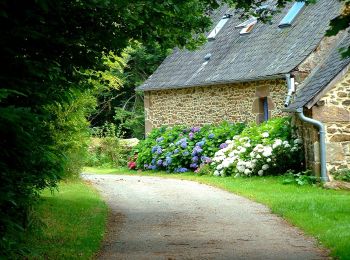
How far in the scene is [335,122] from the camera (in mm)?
17844

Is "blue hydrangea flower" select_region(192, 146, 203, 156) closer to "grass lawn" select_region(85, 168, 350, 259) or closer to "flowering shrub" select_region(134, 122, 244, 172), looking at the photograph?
"flowering shrub" select_region(134, 122, 244, 172)

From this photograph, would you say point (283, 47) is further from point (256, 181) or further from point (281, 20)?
point (256, 181)

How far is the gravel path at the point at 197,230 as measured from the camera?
884 cm

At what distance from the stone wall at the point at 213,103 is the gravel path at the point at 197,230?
21.1 feet

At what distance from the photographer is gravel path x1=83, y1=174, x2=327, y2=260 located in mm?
8844

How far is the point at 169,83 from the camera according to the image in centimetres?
2789

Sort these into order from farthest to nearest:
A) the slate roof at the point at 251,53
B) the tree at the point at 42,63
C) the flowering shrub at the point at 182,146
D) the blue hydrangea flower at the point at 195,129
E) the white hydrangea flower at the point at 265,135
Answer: the blue hydrangea flower at the point at 195,129 → the flowering shrub at the point at 182,146 → the slate roof at the point at 251,53 → the white hydrangea flower at the point at 265,135 → the tree at the point at 42,63

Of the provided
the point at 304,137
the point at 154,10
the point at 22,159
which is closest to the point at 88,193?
the point at 304,137

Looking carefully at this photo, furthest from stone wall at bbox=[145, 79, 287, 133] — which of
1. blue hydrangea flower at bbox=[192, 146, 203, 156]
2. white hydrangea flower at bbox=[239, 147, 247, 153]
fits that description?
white hydrangea flower at bbox=[239, 147, 247, 153]

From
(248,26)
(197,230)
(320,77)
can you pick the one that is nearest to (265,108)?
(248,26)

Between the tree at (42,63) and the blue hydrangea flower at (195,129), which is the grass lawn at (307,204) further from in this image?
the blue hydrangea flower at (195,129)

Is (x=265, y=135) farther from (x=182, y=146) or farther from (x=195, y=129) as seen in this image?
(x=195, y=129)

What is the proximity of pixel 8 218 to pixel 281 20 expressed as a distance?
65.1ft

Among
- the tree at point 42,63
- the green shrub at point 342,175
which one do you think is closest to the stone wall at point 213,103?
the green shrub at point 342,175
